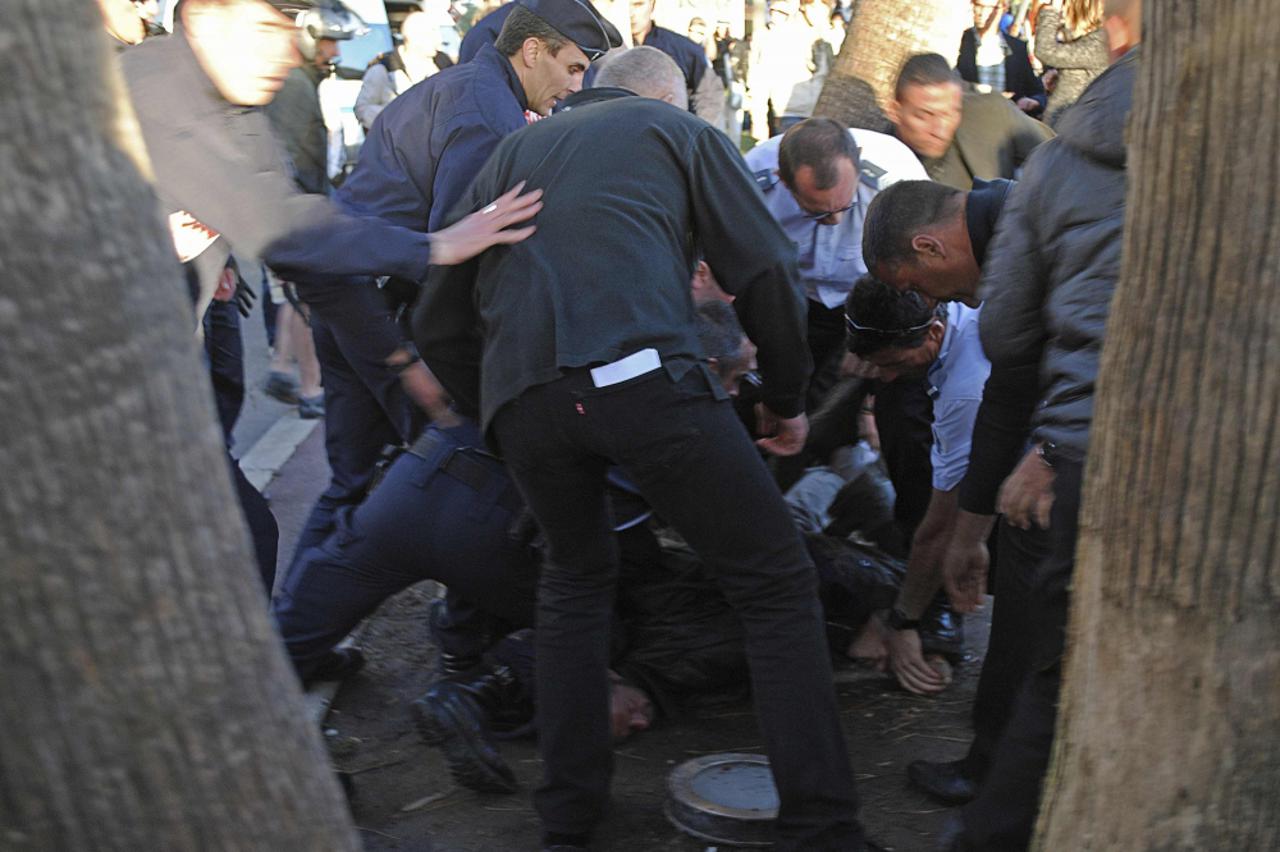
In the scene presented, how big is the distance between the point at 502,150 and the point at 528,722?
1.67 metres

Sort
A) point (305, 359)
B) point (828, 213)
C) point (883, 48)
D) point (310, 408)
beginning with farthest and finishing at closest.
Result: 1. point (305, 359)
2. point (310, 408)
3. point (883, 48)
4. point (828, 213)

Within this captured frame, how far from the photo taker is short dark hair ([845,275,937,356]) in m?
3.76

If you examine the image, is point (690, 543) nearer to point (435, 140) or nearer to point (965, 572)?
point (965, 572)

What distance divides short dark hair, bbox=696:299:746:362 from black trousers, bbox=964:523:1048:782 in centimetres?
88

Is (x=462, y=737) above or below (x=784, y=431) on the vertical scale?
below

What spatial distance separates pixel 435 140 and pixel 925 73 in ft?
7.51

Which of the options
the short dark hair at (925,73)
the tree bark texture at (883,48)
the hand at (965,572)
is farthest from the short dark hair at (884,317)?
the tree bark texture at (883,48)

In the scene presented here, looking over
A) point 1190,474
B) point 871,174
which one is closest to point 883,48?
point 871,174

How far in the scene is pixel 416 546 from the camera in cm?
351

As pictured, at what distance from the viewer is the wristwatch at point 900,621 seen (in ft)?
13.0

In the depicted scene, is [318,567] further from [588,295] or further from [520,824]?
[588,295]

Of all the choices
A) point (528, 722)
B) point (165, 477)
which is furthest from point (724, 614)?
point (165, 477)

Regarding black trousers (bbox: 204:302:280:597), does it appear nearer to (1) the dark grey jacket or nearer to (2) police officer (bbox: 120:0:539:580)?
(2) police officer (bbox: 120:0:539:580)

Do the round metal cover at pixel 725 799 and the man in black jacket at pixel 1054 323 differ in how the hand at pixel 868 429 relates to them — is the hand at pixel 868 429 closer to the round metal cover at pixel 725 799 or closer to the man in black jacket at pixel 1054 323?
the round metal cover at pixel 725 799
